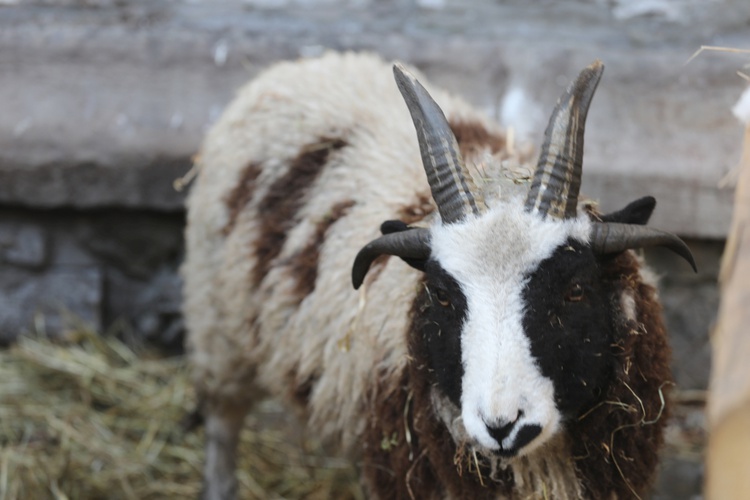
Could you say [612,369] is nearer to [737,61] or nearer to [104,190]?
[737,61]

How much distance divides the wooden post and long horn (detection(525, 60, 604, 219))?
4.00ft

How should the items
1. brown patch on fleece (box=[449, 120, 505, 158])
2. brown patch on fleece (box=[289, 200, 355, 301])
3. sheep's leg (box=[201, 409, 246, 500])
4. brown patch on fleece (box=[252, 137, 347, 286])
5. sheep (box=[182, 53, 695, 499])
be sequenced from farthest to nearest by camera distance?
sheep's leg (box=[201, 409, 246, 500]) < brown patch on fleece (box=[252, 137, 347, 286]) < brown patch on fleece (box=[289, 200, 355, 301]) < brown patch on fleece (box=[449, 120, 505, 158]) < sheep (box=[182, 53, 695, 499])

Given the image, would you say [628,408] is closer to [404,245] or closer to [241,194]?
[404,245]

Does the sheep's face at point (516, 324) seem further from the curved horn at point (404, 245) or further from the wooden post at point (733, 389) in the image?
the wooden post at point (733, 389)

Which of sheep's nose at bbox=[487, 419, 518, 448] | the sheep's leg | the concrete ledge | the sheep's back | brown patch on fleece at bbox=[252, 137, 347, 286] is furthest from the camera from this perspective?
the concrete ledge

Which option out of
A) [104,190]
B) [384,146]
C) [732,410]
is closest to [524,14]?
[384,146]

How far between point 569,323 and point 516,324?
0.58 feet

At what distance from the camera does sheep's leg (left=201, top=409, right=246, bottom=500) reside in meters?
4.29

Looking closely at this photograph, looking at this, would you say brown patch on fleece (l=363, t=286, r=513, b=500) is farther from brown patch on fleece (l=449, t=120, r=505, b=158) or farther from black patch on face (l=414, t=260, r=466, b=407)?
brown patch on fleece (l=449, t=120, r=505, b=158)

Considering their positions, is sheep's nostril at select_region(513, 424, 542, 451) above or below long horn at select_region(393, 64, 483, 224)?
below

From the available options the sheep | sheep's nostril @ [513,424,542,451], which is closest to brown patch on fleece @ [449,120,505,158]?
the sheep

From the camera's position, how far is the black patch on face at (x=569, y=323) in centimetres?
242

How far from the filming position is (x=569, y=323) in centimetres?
248

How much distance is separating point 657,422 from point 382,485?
3.03ft
